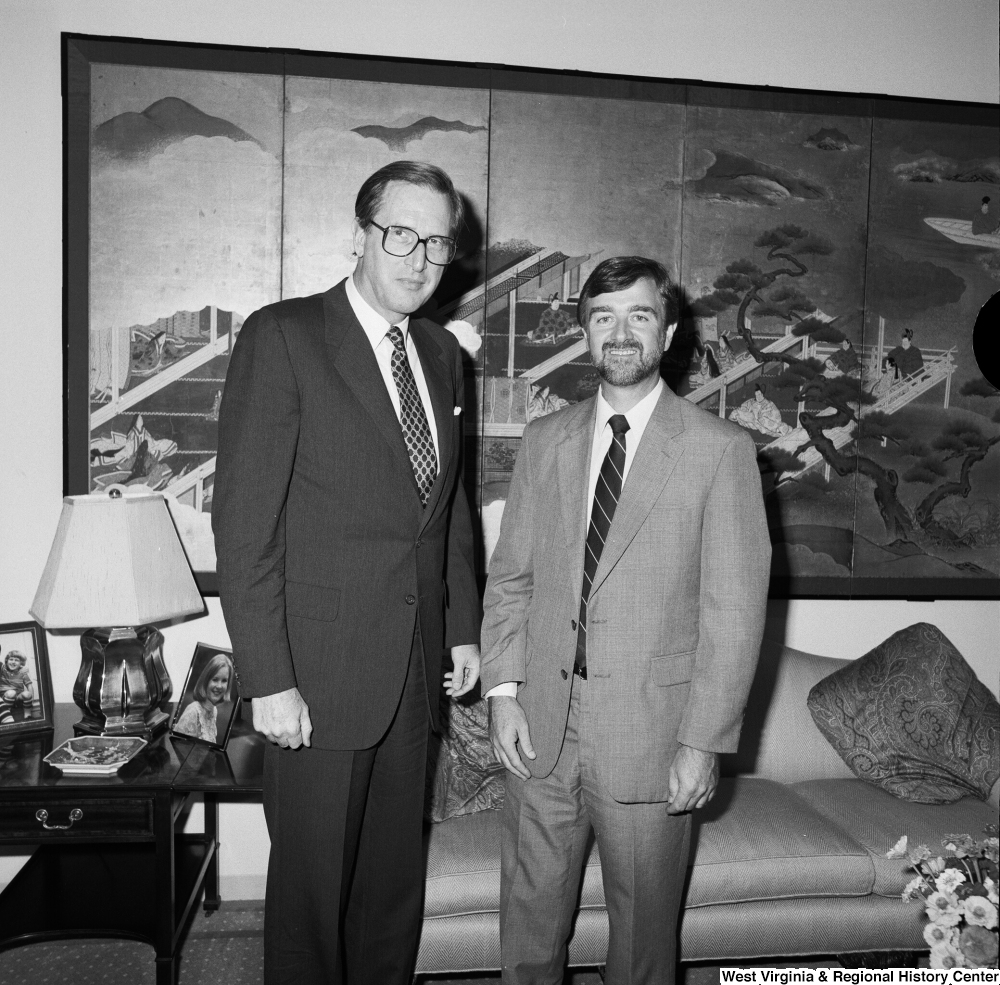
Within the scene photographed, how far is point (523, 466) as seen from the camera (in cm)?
199

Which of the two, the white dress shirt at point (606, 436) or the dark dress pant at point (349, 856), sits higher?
the white dress shirt at point (606, 436)

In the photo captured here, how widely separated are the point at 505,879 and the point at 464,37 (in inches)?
97.8

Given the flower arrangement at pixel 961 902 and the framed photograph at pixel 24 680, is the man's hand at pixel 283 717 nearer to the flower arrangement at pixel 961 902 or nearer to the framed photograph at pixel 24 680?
the flower arrangement at pixel 961 902

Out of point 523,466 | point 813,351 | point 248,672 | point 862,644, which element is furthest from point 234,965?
point 813,351

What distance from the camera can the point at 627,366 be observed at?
184 centimetres

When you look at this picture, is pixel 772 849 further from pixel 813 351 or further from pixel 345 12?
pixel 345 12

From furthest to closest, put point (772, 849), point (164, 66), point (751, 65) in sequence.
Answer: point (751, 65)
point (164, 66)
point (772, 849)

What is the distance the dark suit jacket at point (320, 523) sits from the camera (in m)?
1.66

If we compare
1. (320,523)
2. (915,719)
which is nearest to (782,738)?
(915,719)

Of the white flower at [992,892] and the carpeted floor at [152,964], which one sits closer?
the white flower at [992,892]

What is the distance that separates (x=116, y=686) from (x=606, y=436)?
5.26ft

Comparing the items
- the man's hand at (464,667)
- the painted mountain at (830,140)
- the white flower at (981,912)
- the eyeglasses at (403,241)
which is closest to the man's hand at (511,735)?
the man's hand at (464,667)

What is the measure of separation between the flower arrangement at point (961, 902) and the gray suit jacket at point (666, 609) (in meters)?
0.40

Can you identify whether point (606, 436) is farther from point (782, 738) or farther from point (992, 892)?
point (782, 738)
